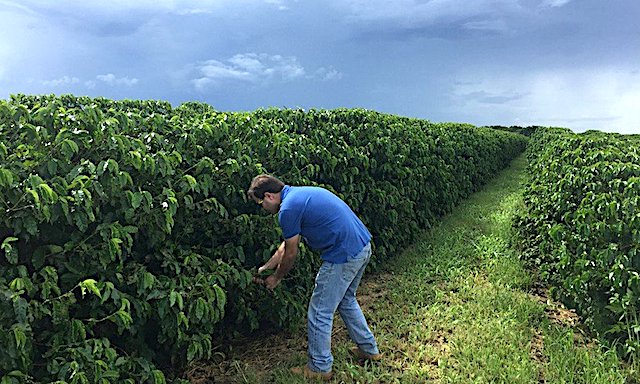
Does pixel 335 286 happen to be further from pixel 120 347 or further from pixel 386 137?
pixel 386 137

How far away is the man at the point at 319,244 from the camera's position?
409 centimetres

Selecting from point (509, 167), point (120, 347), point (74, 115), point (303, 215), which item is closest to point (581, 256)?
point (303, 215)

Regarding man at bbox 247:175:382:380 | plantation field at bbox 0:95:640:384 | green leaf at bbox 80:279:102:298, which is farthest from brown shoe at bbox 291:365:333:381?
green leaf at bbox 80:279:102:298

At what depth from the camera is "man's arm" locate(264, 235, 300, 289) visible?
13.3 feet

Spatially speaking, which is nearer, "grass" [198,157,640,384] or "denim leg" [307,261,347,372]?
"denim leg" [307,261,347,372]

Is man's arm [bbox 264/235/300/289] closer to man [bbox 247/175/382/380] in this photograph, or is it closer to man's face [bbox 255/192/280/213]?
man [bbox 247/175/382/380]

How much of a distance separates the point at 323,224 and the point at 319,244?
193 millimetres

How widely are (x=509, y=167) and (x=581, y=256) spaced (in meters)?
20.1

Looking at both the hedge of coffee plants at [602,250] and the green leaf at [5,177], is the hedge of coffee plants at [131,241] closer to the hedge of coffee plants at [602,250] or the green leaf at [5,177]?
the green leaf at [5,177]

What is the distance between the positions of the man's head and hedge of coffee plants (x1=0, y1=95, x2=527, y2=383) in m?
0.28

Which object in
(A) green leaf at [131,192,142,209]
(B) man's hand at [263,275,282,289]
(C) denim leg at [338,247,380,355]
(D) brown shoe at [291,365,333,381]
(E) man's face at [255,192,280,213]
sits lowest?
(D) brown shoe at [291,365,333,381]

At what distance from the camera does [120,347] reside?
12.0 ft

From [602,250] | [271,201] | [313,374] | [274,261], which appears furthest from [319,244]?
[602,250]

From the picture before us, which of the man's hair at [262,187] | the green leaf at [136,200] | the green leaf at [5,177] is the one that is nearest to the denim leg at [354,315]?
the man's hair at [262,187]
